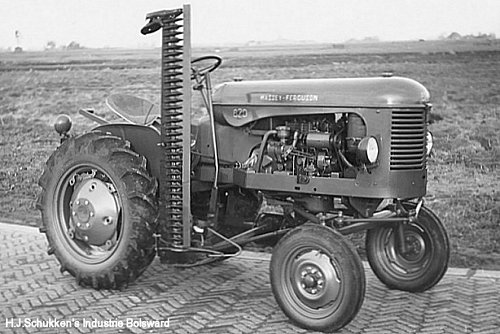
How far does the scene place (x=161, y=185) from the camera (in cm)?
559

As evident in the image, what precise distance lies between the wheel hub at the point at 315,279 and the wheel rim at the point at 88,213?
138 cm

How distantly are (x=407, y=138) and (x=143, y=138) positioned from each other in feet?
6.35

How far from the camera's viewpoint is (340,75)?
7.99 m

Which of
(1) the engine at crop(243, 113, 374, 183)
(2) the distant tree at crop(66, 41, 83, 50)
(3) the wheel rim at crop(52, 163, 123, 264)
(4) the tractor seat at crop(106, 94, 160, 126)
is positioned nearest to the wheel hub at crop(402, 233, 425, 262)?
(1) the engine at crop(243, 113, 374, 183)

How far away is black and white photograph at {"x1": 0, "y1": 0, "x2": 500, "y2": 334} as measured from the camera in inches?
197

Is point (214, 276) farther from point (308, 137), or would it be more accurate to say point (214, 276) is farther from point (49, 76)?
point (49, 76)

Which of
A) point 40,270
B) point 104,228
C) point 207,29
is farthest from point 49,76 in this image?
point 104,228

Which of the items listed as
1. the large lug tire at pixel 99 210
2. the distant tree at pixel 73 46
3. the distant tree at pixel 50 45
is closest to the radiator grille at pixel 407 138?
the large lug tire at pixel 99 210

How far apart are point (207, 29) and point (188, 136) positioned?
10.5 ft

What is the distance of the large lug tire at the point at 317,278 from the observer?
472cm

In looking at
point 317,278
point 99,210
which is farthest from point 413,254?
point 99,210

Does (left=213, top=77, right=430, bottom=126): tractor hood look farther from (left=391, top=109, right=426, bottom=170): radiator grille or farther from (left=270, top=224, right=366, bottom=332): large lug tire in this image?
(left=270, top=224, right=366, bottom=332): large lug tire

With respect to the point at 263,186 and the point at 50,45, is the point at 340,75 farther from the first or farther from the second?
the point at 50,45

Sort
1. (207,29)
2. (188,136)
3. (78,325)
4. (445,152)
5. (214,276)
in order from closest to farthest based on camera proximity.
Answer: (78,325), (188,136), (214,276), (445,152), (207,29)
